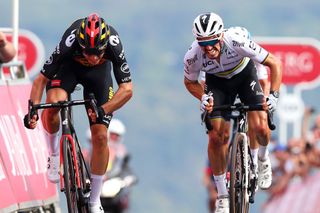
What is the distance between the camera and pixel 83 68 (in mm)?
15320

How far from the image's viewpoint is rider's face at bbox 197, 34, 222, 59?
50.2 feet

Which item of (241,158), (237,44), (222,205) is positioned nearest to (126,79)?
(237,44)

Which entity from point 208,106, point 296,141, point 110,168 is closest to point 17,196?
point 208,106

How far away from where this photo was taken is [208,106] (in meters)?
15.2

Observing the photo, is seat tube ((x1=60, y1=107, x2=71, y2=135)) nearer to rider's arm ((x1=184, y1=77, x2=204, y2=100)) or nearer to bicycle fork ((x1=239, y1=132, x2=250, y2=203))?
rider's arm ((x1=184, y1=77, x2=204, y2=100))

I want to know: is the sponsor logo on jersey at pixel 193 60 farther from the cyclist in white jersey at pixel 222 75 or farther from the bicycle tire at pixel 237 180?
the bicycle tire at pixel 237 180

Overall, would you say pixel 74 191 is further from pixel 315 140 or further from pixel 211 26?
pixel 315 140

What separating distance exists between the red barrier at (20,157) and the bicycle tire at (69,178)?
71 cm

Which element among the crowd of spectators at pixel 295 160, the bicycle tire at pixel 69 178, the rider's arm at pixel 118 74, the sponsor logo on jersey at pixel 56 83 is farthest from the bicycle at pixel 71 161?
the crowd of spectators at pixel 295 160

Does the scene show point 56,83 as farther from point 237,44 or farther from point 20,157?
point 237,44

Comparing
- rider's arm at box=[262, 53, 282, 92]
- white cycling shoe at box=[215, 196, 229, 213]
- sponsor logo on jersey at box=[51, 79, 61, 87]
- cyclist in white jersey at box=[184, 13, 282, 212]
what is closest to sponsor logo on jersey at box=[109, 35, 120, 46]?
sponsor logo on jersey at box=[51, 79, 61, 87]

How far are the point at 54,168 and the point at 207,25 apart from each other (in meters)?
2.32

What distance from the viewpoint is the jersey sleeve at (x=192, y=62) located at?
15.8 meters

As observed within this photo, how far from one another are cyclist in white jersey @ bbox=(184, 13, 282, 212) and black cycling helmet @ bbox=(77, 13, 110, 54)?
1185 millimetres
